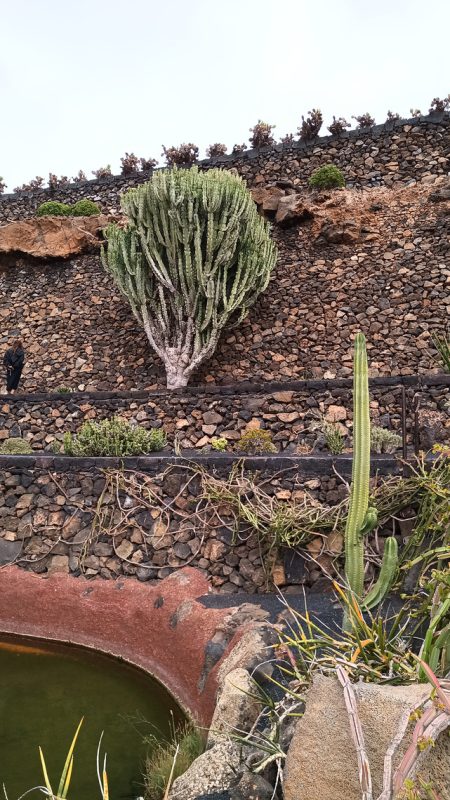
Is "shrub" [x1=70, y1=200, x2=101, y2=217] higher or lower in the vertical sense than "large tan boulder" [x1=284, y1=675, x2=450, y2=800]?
higher

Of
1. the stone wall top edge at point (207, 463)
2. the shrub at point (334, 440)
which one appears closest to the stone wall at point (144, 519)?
the stone wall top edge at point (207, 463)

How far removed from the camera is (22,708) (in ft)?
17.6

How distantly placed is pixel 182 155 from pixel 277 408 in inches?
486

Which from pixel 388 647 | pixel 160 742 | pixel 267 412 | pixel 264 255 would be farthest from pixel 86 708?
pixel 264 255

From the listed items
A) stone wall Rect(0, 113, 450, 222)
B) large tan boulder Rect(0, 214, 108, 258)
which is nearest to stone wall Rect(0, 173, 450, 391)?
stone wall Rect(0, 113, 450, 222)

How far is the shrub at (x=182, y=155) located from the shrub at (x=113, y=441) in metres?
12.7

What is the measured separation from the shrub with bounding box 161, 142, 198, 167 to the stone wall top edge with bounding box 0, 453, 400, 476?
13256 millimetres

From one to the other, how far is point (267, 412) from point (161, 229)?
564 cm

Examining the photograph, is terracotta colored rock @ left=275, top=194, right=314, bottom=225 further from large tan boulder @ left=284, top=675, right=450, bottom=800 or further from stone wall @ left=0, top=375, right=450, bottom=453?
large tan boulder @ left=284, top=675, right=450, bottom=800

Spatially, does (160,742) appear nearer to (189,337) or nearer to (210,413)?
(210,413)

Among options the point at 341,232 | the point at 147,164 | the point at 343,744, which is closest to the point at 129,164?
the point at 147,164

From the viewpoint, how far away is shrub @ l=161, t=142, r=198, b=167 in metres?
18.7

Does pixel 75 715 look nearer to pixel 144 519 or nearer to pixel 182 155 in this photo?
pixel 144 519

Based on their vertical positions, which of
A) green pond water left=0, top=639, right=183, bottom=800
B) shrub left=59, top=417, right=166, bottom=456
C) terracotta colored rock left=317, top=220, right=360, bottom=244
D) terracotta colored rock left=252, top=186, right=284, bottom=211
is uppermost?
terracotta colored rock left=252, top=186, right=284, bottom=211
